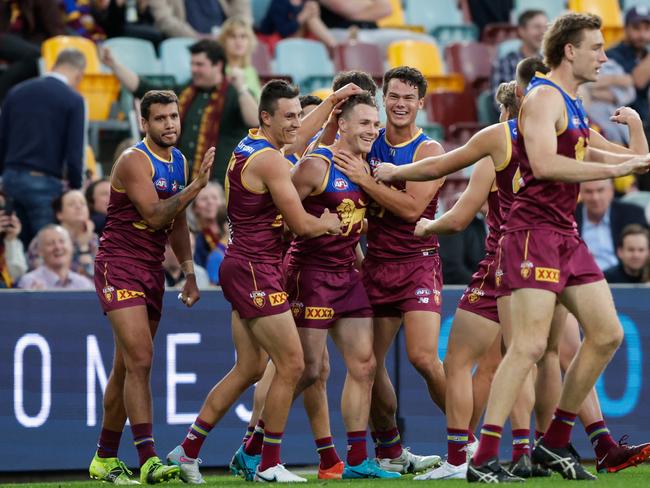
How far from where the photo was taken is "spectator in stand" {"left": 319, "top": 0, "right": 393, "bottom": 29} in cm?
1686

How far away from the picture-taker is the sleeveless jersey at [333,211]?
8773 millimetres

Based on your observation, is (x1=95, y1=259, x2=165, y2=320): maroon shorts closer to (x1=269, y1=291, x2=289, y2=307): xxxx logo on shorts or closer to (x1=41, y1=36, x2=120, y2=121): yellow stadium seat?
(x1=269, y1=291, x2=289, y2=307): xxxx logo on shorts

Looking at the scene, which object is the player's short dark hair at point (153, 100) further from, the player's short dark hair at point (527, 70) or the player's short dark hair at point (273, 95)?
the player's short dark hair at point (527, 70)

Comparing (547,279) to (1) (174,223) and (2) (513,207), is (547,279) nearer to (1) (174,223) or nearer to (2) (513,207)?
(2) (513,207)

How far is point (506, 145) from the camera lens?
796 centimetres

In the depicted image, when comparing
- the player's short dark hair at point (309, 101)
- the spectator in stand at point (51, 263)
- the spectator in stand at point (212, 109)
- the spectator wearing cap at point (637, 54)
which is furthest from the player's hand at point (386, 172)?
the spectator wearing cap at point (637, 54)

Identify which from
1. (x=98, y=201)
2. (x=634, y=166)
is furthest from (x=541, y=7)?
(x=634, y=166)

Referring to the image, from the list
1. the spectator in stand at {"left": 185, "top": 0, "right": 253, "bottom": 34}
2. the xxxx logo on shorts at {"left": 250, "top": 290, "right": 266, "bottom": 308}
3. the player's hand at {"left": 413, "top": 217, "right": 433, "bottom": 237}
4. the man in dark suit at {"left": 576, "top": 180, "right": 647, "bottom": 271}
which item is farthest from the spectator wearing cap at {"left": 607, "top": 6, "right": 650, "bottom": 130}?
the xxxx logo on shorts at {"left": 250, "top": 290, "right": 266, "bottom": 308}

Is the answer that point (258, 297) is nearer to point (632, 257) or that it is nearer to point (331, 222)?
point (331, 222)

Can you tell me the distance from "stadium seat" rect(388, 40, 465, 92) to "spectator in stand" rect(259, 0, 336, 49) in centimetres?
71

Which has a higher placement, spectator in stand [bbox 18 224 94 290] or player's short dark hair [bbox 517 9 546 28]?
player's short dark hair [bbox 517 9 546 28]

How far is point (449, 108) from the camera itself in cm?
1581

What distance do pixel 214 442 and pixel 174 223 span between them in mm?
1997

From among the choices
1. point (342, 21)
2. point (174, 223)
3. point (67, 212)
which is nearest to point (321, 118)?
point (174, 223)
